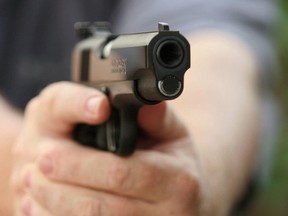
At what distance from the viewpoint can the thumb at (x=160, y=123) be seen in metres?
0.58

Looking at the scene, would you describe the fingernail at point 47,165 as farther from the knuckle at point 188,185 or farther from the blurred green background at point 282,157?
the blurred green background at point 282,157

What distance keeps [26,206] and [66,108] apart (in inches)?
4.4

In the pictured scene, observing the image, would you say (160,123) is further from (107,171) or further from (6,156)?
(6,156)

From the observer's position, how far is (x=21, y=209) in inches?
26.5

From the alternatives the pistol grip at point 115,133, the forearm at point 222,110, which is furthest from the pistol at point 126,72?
the forearm at point 222,110

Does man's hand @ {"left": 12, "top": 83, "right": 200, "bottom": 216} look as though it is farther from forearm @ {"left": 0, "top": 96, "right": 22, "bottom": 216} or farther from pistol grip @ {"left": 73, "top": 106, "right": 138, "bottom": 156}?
forearm @ {"left": 0, "top": 96, "right": 22, "bottom": 216}

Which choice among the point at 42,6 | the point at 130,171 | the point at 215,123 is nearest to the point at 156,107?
the point at 130,171

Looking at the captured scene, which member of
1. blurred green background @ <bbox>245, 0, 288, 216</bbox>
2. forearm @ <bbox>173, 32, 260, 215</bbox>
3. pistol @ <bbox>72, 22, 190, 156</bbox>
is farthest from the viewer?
blurred green background @ <bbox>245, 0, 288, 216</bbox>

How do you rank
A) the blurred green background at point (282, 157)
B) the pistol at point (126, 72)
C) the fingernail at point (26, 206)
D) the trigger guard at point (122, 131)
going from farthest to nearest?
the blurred green background at point (282, 157)
the fingernail at point (26, 206)
the trigger guard at point (122, 131)
the pistol at point (126, 72)

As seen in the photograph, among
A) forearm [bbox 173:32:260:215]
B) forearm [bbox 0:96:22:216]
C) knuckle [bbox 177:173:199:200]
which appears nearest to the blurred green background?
forearm [bbox 173:32:260:215]

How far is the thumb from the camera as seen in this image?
584mm

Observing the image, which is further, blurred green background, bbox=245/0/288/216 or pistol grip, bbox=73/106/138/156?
blurred green background, bbox=245/0/288/216

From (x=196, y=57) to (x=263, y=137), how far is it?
141 millimetres

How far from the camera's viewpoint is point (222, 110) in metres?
0.89
